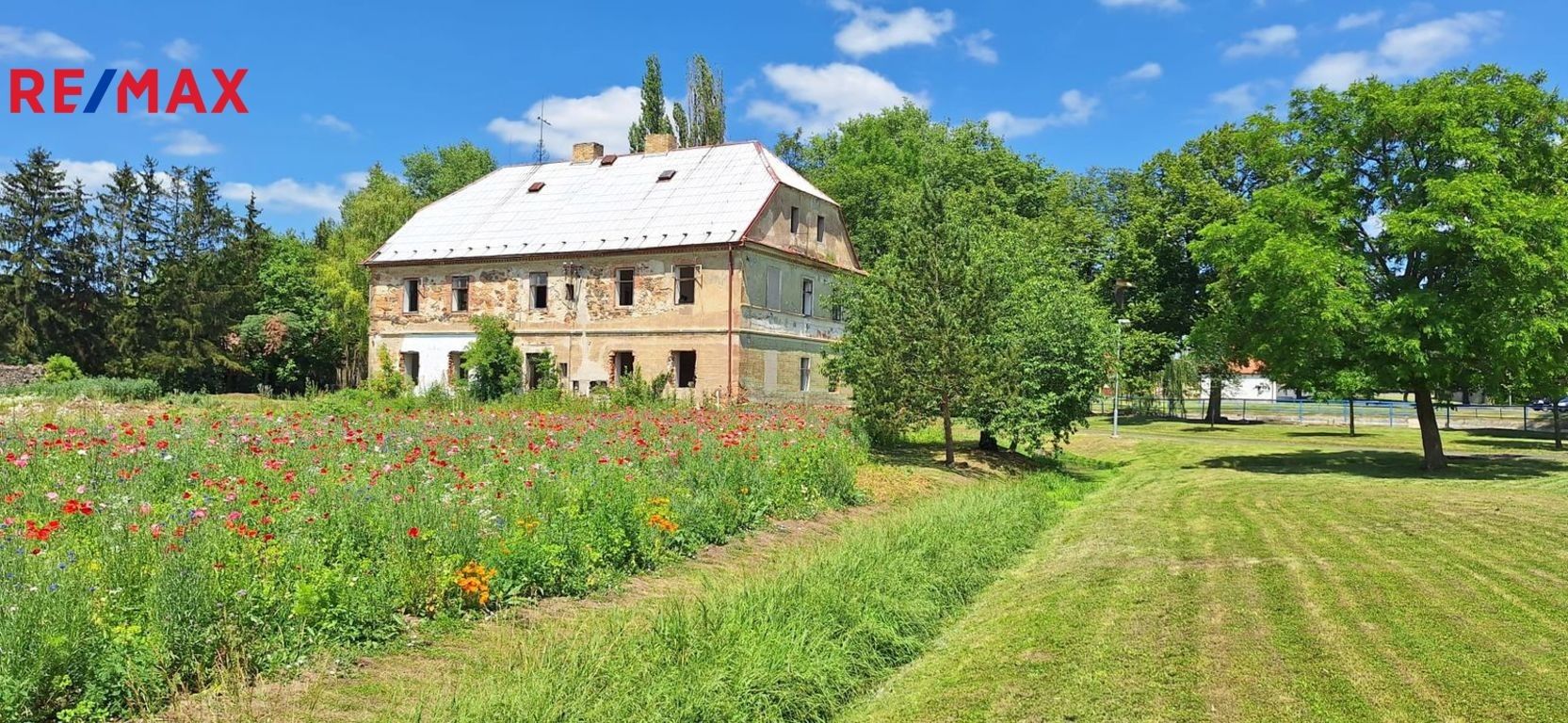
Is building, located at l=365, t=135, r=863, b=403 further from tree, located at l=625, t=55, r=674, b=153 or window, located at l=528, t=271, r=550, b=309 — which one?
tree, located at l=625, t=55, r=674, b=153

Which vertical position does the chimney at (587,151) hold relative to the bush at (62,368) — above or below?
above

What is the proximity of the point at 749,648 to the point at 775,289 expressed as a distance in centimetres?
2844

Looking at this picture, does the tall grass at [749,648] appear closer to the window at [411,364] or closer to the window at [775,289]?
the window at [775,289]

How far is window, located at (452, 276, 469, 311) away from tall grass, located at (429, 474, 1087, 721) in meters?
30.7

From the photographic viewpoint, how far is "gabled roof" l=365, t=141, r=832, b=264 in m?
34.4

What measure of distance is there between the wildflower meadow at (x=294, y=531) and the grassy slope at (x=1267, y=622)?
3.07 meters

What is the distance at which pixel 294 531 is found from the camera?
23.2 ft

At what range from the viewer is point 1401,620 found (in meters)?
7.93

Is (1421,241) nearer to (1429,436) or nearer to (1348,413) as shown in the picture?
(1429,436)

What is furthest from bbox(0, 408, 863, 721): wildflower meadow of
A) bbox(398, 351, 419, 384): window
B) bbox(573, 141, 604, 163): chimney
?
bbox(573, 141, 604, 163): chimney

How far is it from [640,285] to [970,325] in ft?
57.3

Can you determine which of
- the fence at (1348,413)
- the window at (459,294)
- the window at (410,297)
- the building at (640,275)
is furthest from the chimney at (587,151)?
the fence at (1348,413)

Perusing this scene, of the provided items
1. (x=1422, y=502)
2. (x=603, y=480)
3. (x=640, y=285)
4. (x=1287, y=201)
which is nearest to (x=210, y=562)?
(x=603, y=480)

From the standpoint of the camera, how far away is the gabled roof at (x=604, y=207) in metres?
34.4
